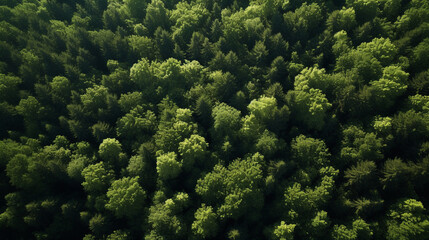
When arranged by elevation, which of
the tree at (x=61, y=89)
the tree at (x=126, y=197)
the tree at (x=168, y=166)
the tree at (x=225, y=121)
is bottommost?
the tree at (x=126, y=197)

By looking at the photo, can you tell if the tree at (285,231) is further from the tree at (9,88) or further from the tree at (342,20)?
the tree at (9,88)

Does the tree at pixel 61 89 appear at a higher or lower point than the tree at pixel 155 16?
lower

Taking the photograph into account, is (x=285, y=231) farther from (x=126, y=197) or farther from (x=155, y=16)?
(x=155, y=16)

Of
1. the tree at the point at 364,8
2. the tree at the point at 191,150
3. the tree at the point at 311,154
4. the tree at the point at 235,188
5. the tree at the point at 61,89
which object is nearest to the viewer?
the tree at the point at 235,188

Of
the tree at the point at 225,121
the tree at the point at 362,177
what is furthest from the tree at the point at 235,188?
the tree at the point at 362,177

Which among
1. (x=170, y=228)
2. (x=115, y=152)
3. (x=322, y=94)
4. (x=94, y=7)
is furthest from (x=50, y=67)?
(x=322, y=94)

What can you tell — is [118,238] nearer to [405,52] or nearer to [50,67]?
[50,67]
